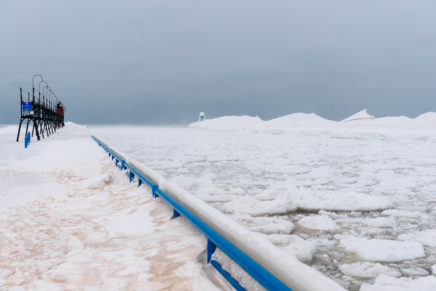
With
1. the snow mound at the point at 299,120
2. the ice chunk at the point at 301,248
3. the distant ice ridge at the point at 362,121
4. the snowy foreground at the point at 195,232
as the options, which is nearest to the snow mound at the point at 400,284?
the snowy foreground at the point at 195,232

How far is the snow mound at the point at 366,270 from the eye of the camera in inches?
84.5

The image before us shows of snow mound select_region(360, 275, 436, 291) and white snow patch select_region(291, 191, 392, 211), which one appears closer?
snow mound select_region(360, 275, 436, 291)

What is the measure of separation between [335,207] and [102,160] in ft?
20.9

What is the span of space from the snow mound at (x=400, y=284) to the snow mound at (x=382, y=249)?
1.20 ft

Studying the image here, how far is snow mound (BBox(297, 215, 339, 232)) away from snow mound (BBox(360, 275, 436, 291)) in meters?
1.01

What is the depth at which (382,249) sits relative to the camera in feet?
8.29

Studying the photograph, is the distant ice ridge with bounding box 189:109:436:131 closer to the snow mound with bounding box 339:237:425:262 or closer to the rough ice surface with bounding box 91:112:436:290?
the rough ice surface with bounding box 91:112:436:290

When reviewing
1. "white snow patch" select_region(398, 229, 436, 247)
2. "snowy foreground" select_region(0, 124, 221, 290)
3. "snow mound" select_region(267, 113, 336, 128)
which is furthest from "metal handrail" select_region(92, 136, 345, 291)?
"snow mound" select_region(267, 113, 336, 128)

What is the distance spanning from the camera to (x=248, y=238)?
213 cm

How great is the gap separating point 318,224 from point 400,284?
120cm

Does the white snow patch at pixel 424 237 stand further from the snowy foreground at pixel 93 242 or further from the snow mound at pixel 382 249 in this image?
the snowy foreground at pixel 93 242

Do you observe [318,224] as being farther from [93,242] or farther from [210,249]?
[93,242]

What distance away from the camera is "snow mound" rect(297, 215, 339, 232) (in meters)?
3.07

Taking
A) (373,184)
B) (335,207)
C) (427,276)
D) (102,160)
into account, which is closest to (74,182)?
(102,160)
